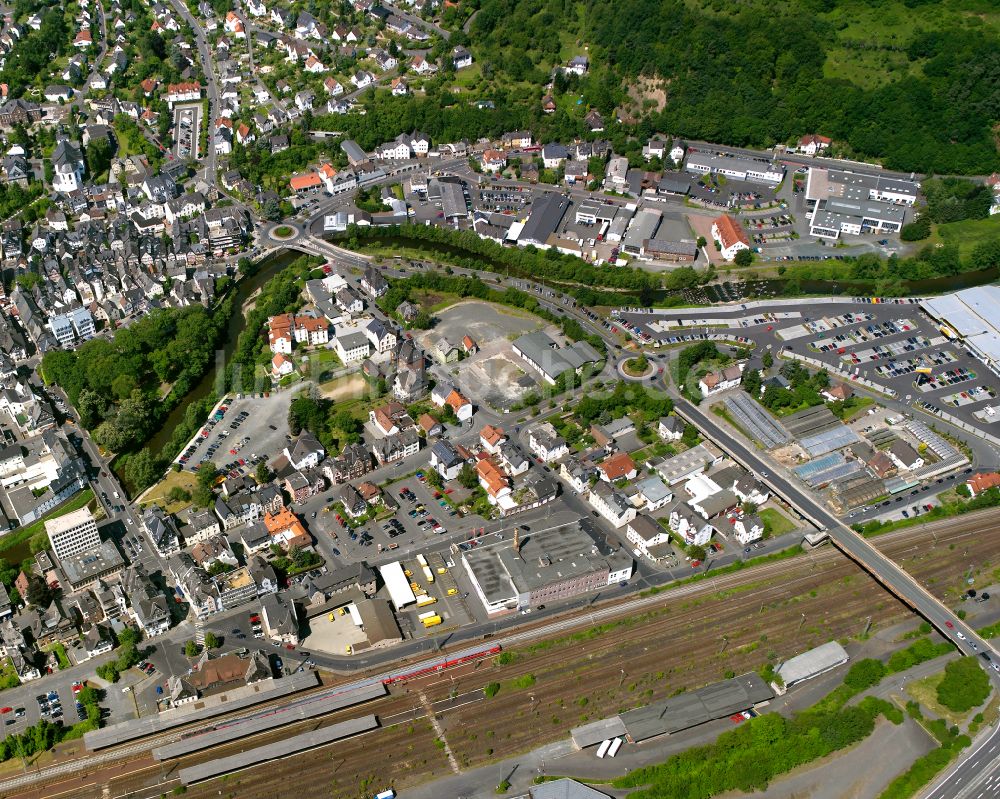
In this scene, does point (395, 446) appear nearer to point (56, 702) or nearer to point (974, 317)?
point (56, 702)

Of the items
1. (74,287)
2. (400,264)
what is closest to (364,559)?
(400,264)

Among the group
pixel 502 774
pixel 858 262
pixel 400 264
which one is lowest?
pixel 502 774

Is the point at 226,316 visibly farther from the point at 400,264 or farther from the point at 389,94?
the point at 389,94

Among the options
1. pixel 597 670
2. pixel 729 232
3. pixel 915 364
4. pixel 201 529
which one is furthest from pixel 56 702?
pixel 729 232

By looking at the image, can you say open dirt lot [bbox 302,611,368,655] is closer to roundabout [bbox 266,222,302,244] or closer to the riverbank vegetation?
the riverbank vegetation

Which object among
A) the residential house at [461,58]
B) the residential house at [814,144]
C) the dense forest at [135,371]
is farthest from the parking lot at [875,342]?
the residential house at [461,58]

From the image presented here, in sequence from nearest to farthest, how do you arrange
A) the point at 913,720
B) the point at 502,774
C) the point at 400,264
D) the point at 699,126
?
the point at 502,774 < the point at 913,720 < the point at 400,264 < the point at 699,126

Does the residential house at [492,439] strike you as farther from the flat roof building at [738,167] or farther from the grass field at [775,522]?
the flat roof building at [738,167]
